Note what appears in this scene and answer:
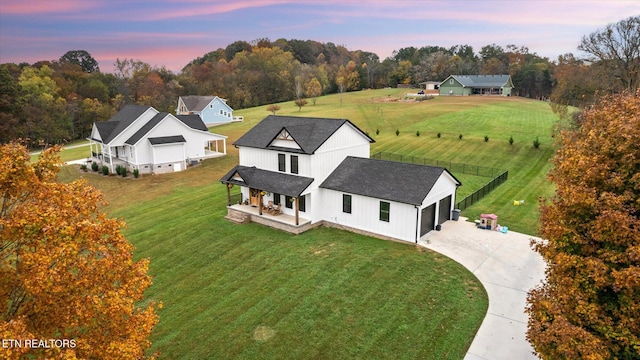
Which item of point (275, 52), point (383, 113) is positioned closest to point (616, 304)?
point (383, 113)

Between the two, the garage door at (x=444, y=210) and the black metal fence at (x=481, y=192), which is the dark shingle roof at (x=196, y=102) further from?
the garage door at (x=444, y=210)

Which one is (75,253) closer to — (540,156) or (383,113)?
(540,156)

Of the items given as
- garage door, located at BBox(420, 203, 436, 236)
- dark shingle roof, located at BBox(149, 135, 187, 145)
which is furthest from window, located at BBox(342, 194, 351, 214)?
dark shingle roof, located at BBox(149, 135, 187, 145)

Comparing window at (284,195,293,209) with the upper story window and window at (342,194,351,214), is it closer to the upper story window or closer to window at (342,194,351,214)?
window at (342,194,351,214)

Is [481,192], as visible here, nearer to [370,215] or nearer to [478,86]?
[370,215]

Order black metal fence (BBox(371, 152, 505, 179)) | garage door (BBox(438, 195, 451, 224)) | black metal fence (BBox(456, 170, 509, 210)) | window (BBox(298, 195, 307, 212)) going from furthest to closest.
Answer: black metal fence (BBox(371, 152, 505, 179))
black metal fence (BBox(456, 170, 509, 210))
window (BBox(298, 195, 307, 212))
garage door (BBox(438, 195, 451, 224))
